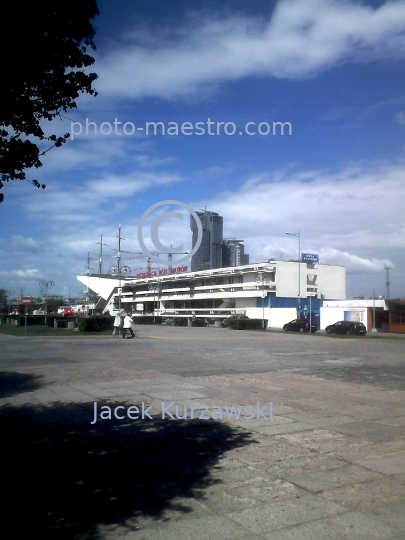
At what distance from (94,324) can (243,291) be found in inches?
1555

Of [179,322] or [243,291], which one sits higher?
[243,291]

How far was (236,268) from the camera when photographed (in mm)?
76312

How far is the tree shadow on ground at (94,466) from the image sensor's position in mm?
4699

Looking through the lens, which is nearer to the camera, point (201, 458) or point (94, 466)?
point (94, 466)

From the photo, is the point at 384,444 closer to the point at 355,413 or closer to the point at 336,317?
the point at 355,413

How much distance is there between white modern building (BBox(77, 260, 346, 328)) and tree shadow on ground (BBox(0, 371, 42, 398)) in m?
50.2

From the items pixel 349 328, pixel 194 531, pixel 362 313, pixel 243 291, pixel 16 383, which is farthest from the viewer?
pixel 243 291

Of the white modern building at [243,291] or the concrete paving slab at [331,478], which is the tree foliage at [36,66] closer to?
the concrete paving slab at [331,478]

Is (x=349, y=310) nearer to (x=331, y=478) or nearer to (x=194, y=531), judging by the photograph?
(x=331, y=478)

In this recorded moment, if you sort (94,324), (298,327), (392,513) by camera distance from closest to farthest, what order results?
(392,513) < (94,324) < (298,327)

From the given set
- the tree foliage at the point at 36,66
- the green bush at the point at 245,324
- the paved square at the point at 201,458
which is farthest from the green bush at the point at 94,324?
the tree foliage at the point at 36,66

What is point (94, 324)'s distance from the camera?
1469 inches

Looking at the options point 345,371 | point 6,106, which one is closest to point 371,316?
point 345,371

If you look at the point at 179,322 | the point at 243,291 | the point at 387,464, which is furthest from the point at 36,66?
the point at 243,291
